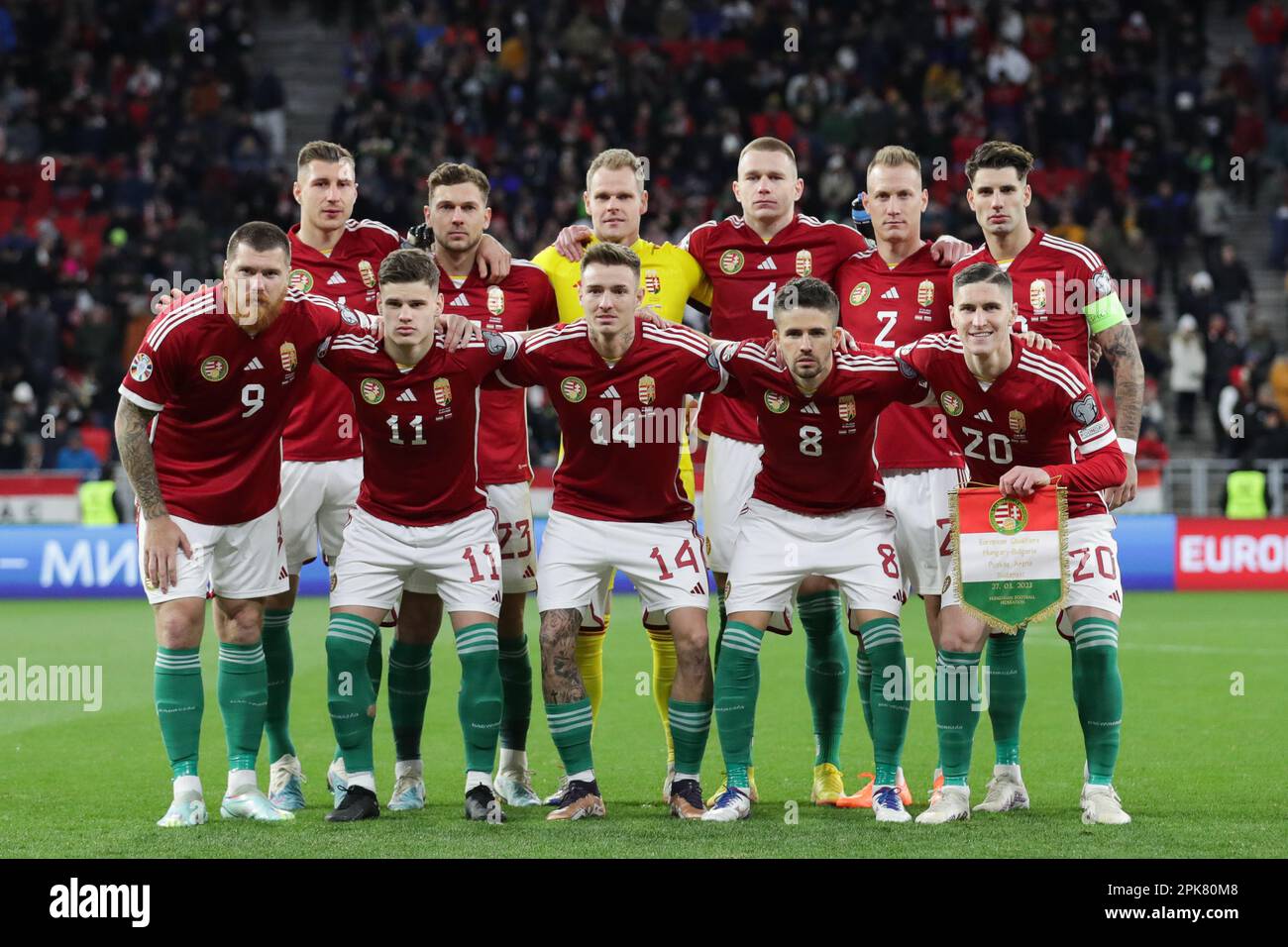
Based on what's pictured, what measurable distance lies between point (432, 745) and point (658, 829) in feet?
9.34

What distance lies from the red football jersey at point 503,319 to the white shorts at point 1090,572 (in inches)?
83.6

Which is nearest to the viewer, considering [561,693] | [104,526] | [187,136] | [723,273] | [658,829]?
[658,829]

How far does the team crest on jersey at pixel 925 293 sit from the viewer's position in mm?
7430

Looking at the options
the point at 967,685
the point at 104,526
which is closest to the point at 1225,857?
the point at 967,685

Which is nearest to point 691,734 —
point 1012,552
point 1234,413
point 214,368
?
point 1012,552

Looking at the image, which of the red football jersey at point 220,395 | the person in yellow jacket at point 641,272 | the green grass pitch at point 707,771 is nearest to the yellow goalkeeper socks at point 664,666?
the person in yellow jacket at point 641,272

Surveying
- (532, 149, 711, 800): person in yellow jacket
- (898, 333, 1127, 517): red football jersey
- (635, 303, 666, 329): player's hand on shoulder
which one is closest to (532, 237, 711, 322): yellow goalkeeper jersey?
(532, 149, 711, 800): person in yellow jacket

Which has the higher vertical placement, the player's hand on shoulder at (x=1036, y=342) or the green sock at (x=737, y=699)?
the player's hand on shoulder at (x=1036, y=342)

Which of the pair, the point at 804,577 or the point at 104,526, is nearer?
the point at 804,577

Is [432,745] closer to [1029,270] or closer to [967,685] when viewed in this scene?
[967,685]

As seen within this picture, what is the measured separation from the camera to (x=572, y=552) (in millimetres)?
6945

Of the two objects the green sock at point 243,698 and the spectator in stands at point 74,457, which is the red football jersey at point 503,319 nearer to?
the green sock at point 243,698

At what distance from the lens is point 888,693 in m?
6.91

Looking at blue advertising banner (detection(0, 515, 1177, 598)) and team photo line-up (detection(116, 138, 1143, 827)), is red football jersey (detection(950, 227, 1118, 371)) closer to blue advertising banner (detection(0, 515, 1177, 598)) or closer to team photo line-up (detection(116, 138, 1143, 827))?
Result: team photo line-up (detection(116, 138, 1143, 827))
